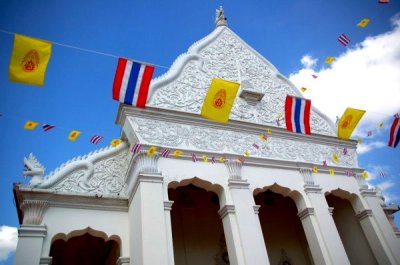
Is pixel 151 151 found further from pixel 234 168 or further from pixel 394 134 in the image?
pixel 394 134

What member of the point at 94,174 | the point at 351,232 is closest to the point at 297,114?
the point at 351,232

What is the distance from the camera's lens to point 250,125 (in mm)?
9086

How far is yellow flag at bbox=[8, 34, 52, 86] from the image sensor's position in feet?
17.6

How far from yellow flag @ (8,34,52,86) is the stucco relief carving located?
99.7 inches

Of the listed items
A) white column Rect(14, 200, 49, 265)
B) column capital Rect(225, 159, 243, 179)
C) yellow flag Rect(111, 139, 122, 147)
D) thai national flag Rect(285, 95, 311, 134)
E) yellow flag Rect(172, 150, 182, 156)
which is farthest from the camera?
thai national flag Rect(285, 95, 311, 134)

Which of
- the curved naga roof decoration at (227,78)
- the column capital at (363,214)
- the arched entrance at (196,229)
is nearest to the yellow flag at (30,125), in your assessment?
the curved naga roof decoration at (227,78)

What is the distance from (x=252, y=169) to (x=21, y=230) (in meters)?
5.10

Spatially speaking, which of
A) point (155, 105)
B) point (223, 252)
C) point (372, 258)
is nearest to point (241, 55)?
point (155, 105)

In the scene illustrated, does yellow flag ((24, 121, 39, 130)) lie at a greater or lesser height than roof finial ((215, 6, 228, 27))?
lesser

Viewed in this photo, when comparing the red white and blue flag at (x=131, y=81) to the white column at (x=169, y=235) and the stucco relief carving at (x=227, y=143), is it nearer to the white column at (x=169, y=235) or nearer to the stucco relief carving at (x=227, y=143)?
the stucco relief carving at (x=227, y=143)

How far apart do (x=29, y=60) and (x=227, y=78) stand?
5.84 meters

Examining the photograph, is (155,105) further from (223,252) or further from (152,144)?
(223,252)

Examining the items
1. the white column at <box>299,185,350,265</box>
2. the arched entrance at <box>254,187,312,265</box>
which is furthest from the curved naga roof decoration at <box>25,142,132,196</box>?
the white column at <box>299,185,350,265</box>

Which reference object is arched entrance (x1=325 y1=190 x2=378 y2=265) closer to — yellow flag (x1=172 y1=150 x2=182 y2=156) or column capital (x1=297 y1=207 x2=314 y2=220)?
column capital (x1=297 y1=207 x2=314 y2=220)
